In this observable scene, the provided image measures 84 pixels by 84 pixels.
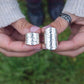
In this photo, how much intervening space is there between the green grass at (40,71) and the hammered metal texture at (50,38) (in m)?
0.71

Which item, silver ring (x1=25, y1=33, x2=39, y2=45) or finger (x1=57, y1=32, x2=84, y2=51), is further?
finger (x1=57, y1=32, x2=84, y2=51)

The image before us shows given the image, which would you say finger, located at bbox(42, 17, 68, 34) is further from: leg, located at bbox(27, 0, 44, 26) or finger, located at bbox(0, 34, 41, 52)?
leg, located at bbox(27, 0, 44, 26)

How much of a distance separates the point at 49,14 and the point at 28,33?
1068 millimetres

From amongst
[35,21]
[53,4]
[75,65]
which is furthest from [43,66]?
[53,4]

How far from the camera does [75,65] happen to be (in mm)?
1671

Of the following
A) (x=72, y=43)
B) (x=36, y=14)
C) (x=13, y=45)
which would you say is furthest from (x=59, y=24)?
(x=36, y=14)

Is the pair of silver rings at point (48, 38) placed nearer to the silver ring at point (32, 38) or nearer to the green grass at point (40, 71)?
the silver ring at point (32, 38)

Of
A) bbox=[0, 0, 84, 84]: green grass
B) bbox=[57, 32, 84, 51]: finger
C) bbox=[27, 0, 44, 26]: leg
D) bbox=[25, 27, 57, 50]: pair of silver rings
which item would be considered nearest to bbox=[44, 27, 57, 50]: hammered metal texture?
bbox=[25, 27, 57, 50]: pair of silver rings

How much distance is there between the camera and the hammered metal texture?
92 cm

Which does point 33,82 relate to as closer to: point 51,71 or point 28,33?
point 51,71

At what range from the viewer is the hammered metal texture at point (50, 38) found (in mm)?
921

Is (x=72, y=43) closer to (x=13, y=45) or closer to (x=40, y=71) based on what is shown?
(x=13, y=45)

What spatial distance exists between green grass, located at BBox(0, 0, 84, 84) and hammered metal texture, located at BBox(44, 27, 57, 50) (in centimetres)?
71

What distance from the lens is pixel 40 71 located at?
1.62 meters
